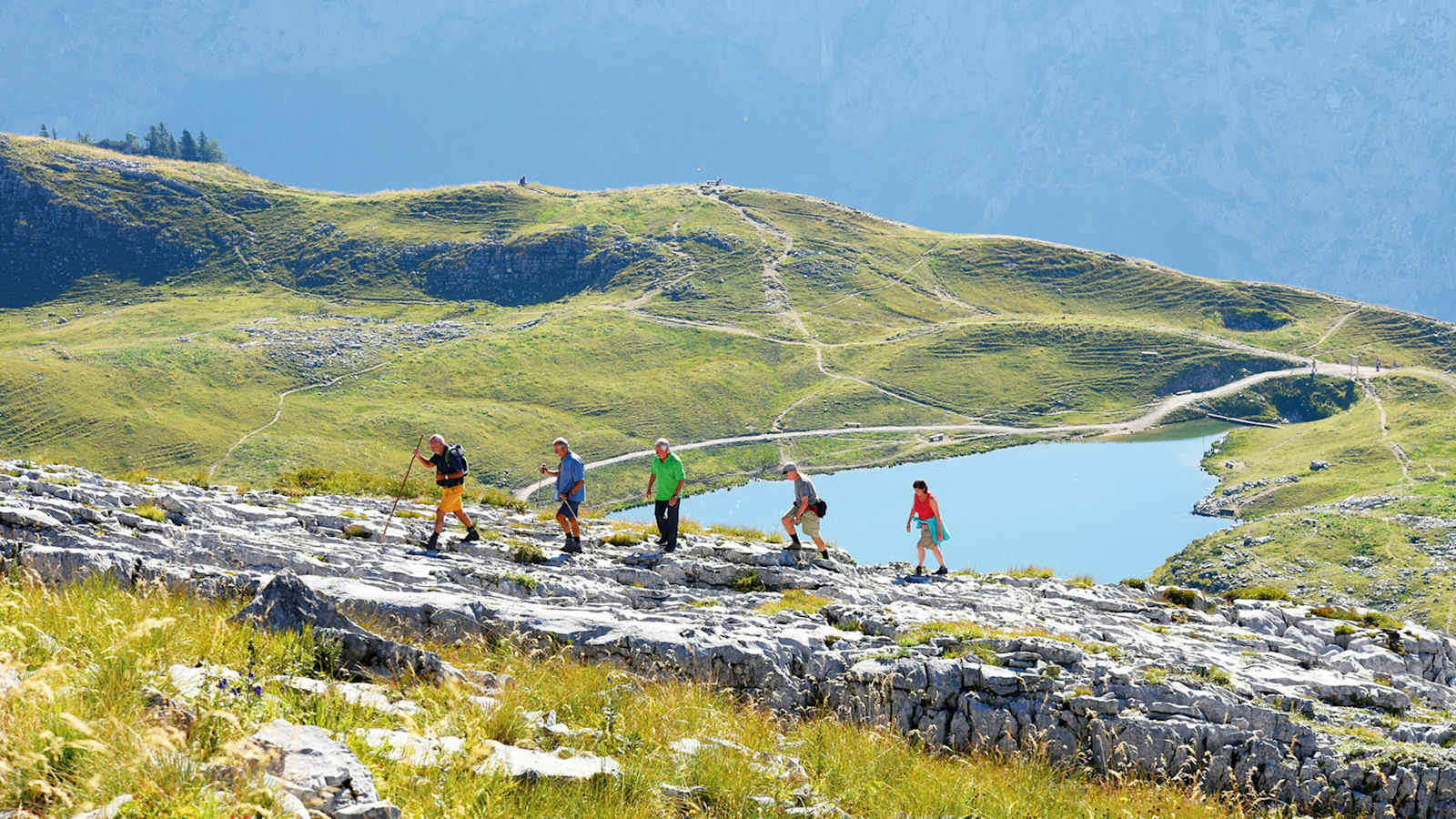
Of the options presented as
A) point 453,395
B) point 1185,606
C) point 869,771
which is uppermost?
point 453,395

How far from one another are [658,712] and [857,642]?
6.61 meters

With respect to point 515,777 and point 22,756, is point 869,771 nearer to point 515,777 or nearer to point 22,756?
point 515,777

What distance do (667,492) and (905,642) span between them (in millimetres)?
10454

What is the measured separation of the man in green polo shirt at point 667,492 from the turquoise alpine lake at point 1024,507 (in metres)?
112

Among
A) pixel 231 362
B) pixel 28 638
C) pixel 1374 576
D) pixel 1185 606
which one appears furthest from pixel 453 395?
pixel 28 638

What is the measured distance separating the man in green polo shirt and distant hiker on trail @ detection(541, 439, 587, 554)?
1855 mm

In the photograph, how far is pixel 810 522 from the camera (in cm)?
2645

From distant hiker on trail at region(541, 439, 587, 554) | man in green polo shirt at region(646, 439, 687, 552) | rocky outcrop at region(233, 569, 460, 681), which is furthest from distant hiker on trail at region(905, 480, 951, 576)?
rocky outcrop at region(233, 569, 460, 681)

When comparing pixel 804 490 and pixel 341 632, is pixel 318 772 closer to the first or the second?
pixel 341 632

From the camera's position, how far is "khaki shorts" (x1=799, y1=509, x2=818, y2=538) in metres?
26.3

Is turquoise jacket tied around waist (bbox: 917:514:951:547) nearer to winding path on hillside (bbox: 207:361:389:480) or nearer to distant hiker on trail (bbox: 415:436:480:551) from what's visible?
distant hiker on trail (bbox: 415:436:480:551)

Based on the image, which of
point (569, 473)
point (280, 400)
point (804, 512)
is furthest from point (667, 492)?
point (280, 400)

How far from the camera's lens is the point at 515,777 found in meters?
8.07

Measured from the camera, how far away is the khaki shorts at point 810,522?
26.3m
